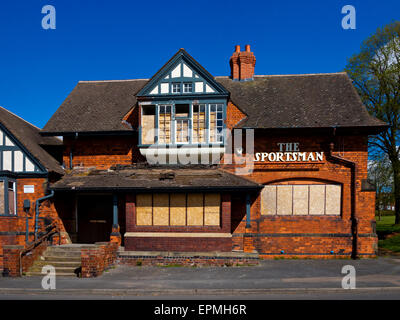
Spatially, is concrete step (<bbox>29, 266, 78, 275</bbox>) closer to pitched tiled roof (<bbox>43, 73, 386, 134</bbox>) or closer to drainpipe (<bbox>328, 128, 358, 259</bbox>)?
pitched tiled roof (<bbox>43, 73, 386, 134</bbox>)

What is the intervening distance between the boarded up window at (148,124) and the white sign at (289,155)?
5.53 meters

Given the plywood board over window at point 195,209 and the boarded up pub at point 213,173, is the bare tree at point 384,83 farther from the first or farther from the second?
the plywood board over window at point 195,209

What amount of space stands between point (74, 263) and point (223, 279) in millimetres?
6226

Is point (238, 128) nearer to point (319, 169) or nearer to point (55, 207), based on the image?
point (319, 169)

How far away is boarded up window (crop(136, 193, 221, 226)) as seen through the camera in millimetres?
13000

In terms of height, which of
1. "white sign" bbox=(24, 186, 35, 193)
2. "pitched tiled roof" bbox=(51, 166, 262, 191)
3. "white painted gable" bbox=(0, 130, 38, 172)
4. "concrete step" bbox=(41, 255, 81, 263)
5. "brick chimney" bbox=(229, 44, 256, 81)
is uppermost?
"brick chimney" bbox=(229, 44, 256, 81)

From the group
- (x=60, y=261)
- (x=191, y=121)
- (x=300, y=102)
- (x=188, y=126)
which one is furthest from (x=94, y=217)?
(x=300, y=102)

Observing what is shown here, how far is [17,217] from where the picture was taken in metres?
13.6

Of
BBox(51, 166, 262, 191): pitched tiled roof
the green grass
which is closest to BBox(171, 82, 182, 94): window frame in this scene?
BBox(51, 166, 262, 191): pitched tiled roof

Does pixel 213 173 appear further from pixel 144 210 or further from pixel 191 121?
pixel 144 210

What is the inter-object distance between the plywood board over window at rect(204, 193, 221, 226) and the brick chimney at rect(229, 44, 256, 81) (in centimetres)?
898

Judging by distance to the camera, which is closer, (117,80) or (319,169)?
(319,169)

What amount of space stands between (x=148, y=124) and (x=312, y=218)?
9.70 meters

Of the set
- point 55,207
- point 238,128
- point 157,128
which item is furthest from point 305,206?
point 55,207
